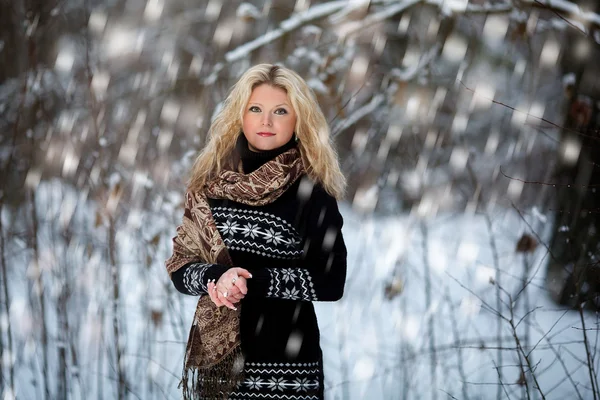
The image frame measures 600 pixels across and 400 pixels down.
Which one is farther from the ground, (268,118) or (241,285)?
(268,118)

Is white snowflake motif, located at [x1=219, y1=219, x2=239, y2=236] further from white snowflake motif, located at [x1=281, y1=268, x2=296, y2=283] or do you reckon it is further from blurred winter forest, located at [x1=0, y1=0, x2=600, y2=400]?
blurred winter forest, located at [x1=0, y1=0, x2=600, y2=400]

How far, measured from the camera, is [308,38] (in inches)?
150

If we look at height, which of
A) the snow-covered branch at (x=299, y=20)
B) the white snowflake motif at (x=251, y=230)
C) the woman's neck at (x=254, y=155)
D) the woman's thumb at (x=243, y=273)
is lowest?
the woman's thumb at (x=243, y=273)

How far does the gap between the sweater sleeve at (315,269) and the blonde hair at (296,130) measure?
0.09 m

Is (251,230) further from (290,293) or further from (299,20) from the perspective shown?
(299,20)

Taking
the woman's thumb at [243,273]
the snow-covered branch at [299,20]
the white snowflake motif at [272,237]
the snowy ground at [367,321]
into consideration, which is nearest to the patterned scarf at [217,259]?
the white snowflake motif at [272,237]

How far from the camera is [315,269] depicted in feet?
6.12

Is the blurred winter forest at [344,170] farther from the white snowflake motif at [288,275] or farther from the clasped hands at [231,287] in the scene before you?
the clasped hands at [231,287]

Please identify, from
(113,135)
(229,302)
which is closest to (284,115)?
(229,302)

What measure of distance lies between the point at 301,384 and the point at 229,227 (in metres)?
0.56

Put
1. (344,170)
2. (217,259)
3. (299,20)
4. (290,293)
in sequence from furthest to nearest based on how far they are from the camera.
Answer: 1. (344,170)
2. (299,20)
3. (217,259)
4. (290,293)

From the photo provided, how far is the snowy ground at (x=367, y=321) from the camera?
10.9 ft

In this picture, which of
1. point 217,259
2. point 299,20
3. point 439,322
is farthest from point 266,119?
point 439,322

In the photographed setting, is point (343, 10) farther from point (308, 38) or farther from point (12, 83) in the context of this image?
point (12, 83)
